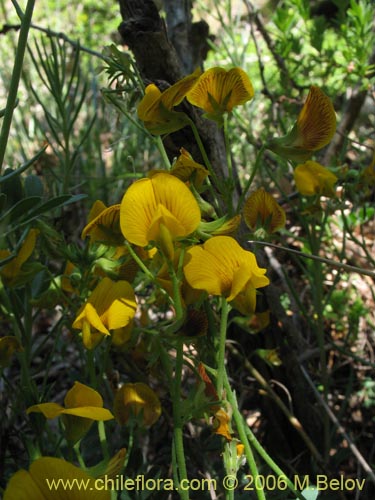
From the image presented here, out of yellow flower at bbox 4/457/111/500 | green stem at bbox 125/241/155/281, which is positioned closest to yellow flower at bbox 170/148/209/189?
green stem at bbox 125/241/155/281

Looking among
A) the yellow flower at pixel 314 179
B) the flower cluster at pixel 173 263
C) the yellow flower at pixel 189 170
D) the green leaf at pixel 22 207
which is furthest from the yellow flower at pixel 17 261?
the yellow flower at pixel 314 179

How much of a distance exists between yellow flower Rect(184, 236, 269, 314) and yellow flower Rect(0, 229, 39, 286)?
23cm

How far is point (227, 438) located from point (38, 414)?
240 millimetres

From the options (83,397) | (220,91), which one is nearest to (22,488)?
(83,397)

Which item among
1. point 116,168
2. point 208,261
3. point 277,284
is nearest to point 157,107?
point 208,261

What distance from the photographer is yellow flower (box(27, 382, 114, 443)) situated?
Result: 1.86 feet

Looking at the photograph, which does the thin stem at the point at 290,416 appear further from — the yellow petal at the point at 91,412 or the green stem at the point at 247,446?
the yellow petal at the point at 91,412

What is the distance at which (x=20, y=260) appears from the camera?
0.72 m

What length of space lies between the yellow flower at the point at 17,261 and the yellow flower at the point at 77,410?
0.19 metres

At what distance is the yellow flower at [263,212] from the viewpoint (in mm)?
739

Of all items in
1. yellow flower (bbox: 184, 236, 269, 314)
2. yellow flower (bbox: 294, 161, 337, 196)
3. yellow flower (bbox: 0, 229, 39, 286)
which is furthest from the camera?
yellow flower (bbox: 294, 161, 337, 196)

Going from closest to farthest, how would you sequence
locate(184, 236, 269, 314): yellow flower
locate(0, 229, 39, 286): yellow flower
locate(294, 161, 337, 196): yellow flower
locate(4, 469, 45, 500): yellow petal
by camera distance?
locate(4, 469, 45, 500): yellow petal
locate(184, 236, 269, 314): yellow flower
locate(0, 229, 39, 286): yellow flower
locate(294, 161, 337, 196): yellow flower

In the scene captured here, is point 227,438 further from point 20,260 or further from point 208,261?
point 20,260

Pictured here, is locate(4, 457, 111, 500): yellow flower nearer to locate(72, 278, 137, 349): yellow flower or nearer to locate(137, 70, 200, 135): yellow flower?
locate(72, 278, 137, 349): yellow flower
